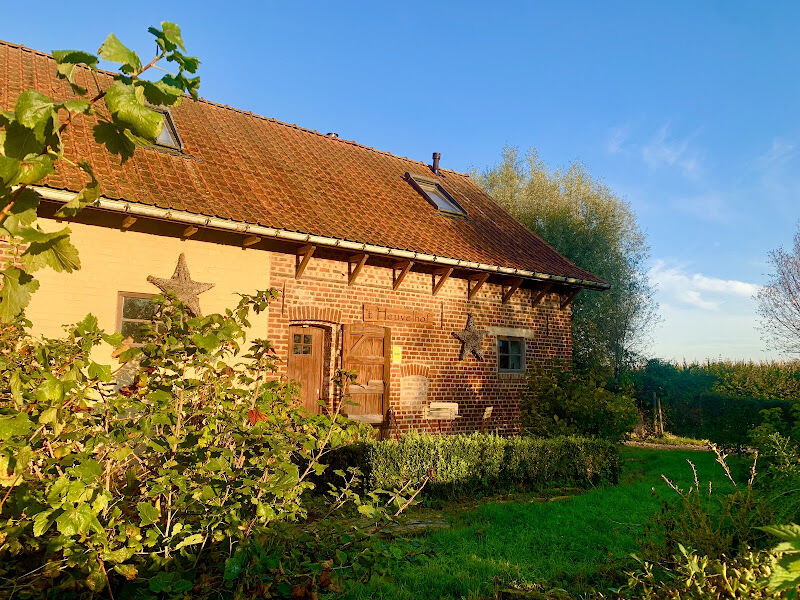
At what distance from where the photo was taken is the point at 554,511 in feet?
22.5

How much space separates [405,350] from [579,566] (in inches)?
244

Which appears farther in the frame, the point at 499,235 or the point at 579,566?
the point at 499,235

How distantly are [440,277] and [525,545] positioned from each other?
6364mm

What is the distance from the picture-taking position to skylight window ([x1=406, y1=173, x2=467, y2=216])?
13.0 m

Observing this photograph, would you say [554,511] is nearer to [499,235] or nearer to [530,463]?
[530,463]

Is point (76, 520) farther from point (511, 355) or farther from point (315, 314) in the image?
point (511, 355)

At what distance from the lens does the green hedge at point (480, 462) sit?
7508mm

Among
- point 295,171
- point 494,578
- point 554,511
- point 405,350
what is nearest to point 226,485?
point 494,578

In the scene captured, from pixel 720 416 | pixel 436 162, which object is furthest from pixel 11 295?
pixel 720 416

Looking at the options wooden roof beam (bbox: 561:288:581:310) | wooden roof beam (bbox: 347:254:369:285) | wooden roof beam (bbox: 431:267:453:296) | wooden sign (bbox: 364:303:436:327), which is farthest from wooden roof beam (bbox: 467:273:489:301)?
wooden roof beam (bbox: 561:288:581:310)

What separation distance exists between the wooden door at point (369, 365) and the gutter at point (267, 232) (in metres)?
1.46

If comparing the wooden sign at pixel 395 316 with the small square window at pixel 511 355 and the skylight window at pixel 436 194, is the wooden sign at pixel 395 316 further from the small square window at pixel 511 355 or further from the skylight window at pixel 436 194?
the skylight window at pixel 436 194

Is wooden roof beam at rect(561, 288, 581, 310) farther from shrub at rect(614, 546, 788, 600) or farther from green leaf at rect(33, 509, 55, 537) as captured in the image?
green leaf at rect(33, 509, 55, 537)

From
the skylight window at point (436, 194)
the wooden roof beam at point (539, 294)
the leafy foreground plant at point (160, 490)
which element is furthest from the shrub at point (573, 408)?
the leafy foreground plant at point (160, 490)
